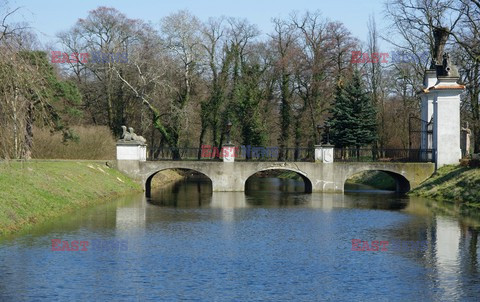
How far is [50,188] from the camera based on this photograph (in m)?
29.0

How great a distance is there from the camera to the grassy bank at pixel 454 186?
33438 mm

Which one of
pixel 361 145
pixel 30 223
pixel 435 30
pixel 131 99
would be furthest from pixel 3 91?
pixel 131 99

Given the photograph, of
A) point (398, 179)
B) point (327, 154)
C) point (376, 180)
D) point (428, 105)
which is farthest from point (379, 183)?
point (327, 154)

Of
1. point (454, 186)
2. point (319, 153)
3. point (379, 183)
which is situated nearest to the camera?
point (454, 186)

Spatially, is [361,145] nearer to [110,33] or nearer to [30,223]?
[110,33]

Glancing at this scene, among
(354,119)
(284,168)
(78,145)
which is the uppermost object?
(354,119)

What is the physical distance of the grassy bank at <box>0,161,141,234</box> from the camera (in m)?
22.6

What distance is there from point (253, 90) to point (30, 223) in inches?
1516

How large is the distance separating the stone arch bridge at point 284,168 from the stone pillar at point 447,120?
1218mm

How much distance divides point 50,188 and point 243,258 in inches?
551

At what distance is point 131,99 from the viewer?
5953 cm

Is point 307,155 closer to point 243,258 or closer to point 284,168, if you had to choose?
point 284,168

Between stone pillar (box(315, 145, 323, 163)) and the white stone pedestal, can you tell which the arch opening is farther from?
the white stone pedestal

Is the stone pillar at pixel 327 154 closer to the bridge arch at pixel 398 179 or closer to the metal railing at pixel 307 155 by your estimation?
the metal railing at pixel 307 155
